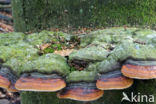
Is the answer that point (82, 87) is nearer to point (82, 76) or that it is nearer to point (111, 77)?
point (82, 76)

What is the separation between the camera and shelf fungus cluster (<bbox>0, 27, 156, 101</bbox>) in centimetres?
196

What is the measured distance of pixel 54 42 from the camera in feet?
9.08

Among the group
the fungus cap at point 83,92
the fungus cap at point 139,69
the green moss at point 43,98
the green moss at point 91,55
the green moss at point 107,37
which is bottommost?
the green moss at point 43,98

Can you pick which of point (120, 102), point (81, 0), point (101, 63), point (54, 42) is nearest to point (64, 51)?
point (54, 42)

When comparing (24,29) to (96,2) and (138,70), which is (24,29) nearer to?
(96,2)

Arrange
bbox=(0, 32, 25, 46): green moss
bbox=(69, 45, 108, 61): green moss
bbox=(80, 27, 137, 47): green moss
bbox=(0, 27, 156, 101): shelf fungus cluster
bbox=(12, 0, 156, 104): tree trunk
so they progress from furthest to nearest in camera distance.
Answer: bbox=(12, 0, 156, 104): tree trunk < bbox=(0, 32, 25, 46): green moss < bbox=(80, 27, 137, 47): green moss < bbox=(69, 45, 108, 61): green moss < bbox=(0, 27, 156, 101): shelf fungus cluster

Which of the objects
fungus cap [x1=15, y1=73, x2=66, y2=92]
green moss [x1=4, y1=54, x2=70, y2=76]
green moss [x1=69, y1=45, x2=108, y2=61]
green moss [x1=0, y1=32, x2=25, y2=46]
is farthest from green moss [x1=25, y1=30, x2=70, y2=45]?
fungus cap [x1=15, y1=73, x2=66, y2=92]

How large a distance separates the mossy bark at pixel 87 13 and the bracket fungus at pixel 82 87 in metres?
1.20

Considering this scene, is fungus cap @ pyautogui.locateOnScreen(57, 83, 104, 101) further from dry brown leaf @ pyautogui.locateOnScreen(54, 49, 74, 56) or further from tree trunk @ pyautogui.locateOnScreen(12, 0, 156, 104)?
tree trunk @ pyautogui.locateOnScreen(12, 0, 156, 104)

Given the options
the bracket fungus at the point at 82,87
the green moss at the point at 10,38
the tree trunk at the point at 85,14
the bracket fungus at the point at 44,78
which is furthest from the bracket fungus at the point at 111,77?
the green moss at the point at 10,38

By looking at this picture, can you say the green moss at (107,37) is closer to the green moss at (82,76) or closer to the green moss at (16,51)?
the green moss at (82,76)

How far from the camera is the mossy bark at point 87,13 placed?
9.84 ft

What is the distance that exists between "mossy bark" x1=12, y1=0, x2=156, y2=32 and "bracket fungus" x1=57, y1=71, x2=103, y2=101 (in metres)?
1.20

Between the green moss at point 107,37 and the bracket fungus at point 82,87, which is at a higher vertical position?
the green moss at point 107,37
